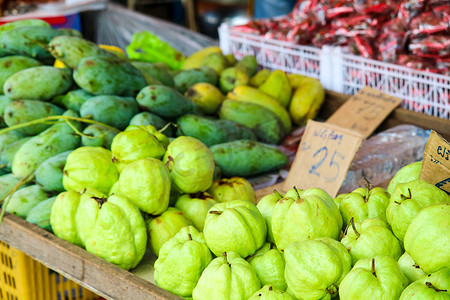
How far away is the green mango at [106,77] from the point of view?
2047 millimetres

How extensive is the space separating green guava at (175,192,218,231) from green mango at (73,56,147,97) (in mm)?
639

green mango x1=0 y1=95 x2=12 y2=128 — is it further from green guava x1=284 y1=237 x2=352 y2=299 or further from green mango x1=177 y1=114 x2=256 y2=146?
green guava x1=284 y1=237 x2=352 y2=299

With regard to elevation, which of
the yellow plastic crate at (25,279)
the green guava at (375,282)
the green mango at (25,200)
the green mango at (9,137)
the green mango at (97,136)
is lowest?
the yellow plastic crate at (25,279)

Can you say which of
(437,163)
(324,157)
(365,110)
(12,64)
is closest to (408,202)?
(437,163)

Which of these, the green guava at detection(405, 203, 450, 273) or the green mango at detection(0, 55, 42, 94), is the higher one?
the green guava at detection(405, 203, 450, 273)

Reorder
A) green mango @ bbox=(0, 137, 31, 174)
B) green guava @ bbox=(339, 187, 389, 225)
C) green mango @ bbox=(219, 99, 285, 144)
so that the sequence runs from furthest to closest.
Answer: green mango @ bbox=(219, 99, 285, 144) → green mango @ bbox=(0, 137, 31, 174) → green guava @ bbox=(339, 187, 389, 225)

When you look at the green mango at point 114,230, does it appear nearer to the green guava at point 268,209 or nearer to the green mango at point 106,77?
the green guava at point 268,209

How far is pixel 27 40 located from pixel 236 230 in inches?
61.6

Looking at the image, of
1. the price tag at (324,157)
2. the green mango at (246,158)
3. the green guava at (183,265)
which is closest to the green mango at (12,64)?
the green mango at (246,158)

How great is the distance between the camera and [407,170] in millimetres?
1425

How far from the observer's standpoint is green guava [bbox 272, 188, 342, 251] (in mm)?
1172

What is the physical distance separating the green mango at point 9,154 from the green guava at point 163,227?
29.3 inches

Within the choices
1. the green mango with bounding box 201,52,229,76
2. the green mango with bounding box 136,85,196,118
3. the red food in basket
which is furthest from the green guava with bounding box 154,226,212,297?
the red food in basket

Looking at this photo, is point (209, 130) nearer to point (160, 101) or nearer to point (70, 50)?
point (160, 101)
